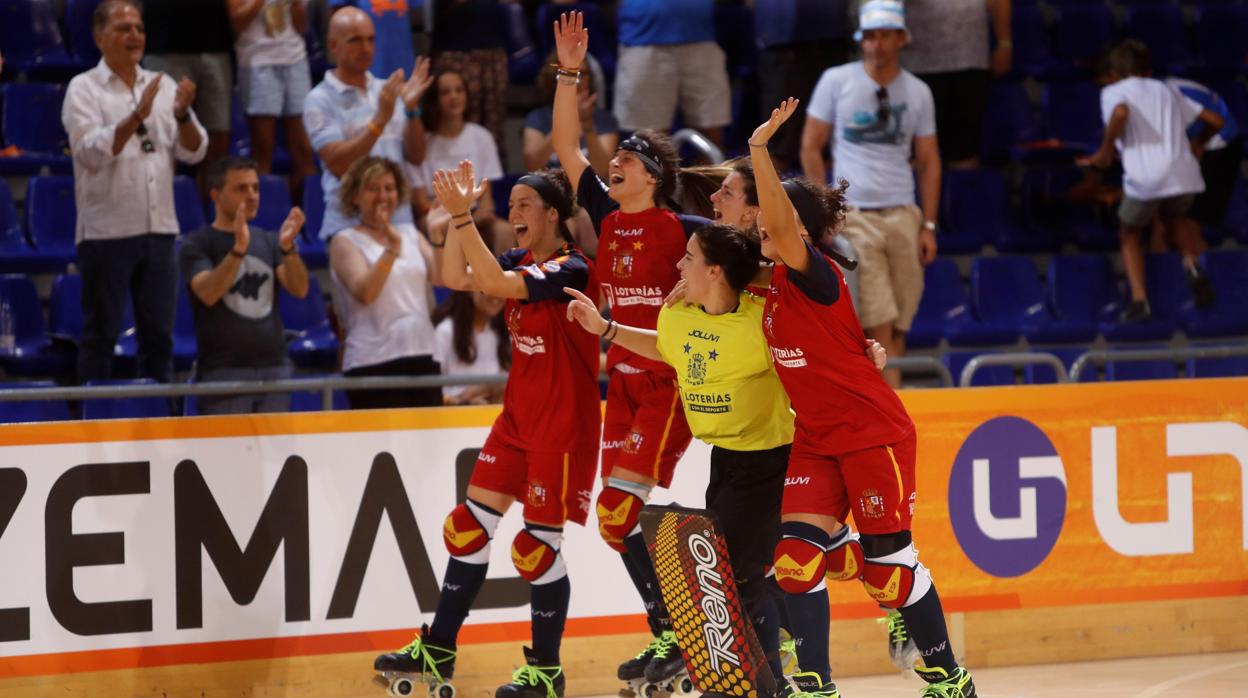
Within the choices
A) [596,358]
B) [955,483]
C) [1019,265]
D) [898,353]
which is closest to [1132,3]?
[1019,265]

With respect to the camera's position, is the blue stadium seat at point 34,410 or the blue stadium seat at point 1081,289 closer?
the blue stadium seat at point 34,410

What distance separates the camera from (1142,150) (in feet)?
37.9

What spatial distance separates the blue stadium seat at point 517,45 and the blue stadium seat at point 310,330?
2515mm

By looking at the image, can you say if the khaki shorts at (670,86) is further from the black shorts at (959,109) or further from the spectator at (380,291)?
the spectator at (380,291)

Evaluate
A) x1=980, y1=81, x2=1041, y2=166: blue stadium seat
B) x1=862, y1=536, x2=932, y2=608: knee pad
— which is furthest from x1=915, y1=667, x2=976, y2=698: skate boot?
x1=980, y1=81, x2=1041, y2=166: blue stadium seat

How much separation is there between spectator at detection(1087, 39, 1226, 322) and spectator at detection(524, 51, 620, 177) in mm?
3637

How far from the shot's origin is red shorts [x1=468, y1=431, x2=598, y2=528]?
683 cm

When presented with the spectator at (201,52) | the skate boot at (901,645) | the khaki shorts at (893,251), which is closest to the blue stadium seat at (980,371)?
the khaki shorts at (893,251)

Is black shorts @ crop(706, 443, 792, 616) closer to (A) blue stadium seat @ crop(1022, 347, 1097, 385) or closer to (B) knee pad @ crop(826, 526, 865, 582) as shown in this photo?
(B) knee pad @ crop(826, 526, 865, 582)

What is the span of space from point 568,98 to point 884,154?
362 cm

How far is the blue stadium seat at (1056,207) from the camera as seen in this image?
40.1 feet

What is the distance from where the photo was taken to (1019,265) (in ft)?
38.0

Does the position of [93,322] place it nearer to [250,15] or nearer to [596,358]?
[250,15]

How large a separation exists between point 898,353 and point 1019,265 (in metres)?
2.00
